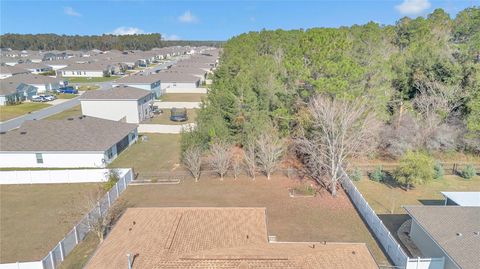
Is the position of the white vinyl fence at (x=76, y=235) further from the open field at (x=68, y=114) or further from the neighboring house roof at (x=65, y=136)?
the open field at (x=68, y=114)

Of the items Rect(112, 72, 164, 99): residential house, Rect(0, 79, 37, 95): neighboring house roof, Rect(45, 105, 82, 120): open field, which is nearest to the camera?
Rect(45, 105, 82, 120): open field

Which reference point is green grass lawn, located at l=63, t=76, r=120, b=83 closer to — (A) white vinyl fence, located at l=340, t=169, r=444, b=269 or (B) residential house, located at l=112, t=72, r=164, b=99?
(B) residential house, located at l=112, t=72, r=164, b=99

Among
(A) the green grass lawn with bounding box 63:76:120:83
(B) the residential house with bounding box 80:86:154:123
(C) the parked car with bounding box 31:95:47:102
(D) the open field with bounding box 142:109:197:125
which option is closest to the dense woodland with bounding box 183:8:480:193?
(D) the open field with bounding box 142:109:197:125

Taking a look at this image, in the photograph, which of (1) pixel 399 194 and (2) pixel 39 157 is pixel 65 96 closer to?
(2) pixel 39 157

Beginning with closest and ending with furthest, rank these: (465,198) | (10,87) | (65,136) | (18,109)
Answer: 1. (465,198)
2. (65,136)
3. (18,109)
4. (10,87)

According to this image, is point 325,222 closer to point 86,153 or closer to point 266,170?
point 266,170

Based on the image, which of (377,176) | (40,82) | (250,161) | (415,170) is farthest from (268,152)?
(40,82)
